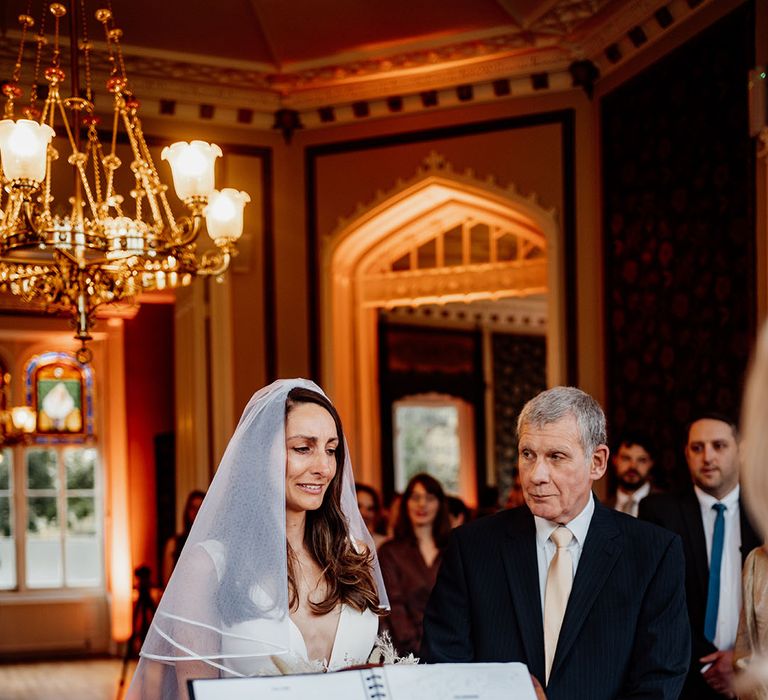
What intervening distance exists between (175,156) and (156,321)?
25.8 ft

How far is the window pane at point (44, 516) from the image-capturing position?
11594 millimetres

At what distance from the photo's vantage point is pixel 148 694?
2.62 metres

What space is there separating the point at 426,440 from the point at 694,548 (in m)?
12.1

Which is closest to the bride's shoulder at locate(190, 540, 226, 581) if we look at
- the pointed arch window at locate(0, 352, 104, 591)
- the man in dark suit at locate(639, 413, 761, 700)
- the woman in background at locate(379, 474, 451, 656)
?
the man in dark suit at locate(639, 413, 761, 700)

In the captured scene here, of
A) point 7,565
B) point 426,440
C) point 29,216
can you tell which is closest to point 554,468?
point 29,216

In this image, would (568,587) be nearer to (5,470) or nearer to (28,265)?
(28,265)

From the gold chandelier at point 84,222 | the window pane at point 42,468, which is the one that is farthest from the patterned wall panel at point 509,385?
the gold chandelier at point 84,222

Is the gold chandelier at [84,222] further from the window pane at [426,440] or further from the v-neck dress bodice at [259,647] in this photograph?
the window pane at [426,440]

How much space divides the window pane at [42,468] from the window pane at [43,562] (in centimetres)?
55

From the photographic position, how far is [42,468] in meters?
11.7

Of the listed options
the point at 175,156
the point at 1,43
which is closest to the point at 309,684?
the point at 175,156

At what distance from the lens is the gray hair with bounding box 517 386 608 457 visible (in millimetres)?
2666

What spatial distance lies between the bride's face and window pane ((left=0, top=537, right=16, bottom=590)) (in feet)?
31.4

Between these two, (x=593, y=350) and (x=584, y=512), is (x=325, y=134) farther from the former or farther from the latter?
(x=584, y=512)
